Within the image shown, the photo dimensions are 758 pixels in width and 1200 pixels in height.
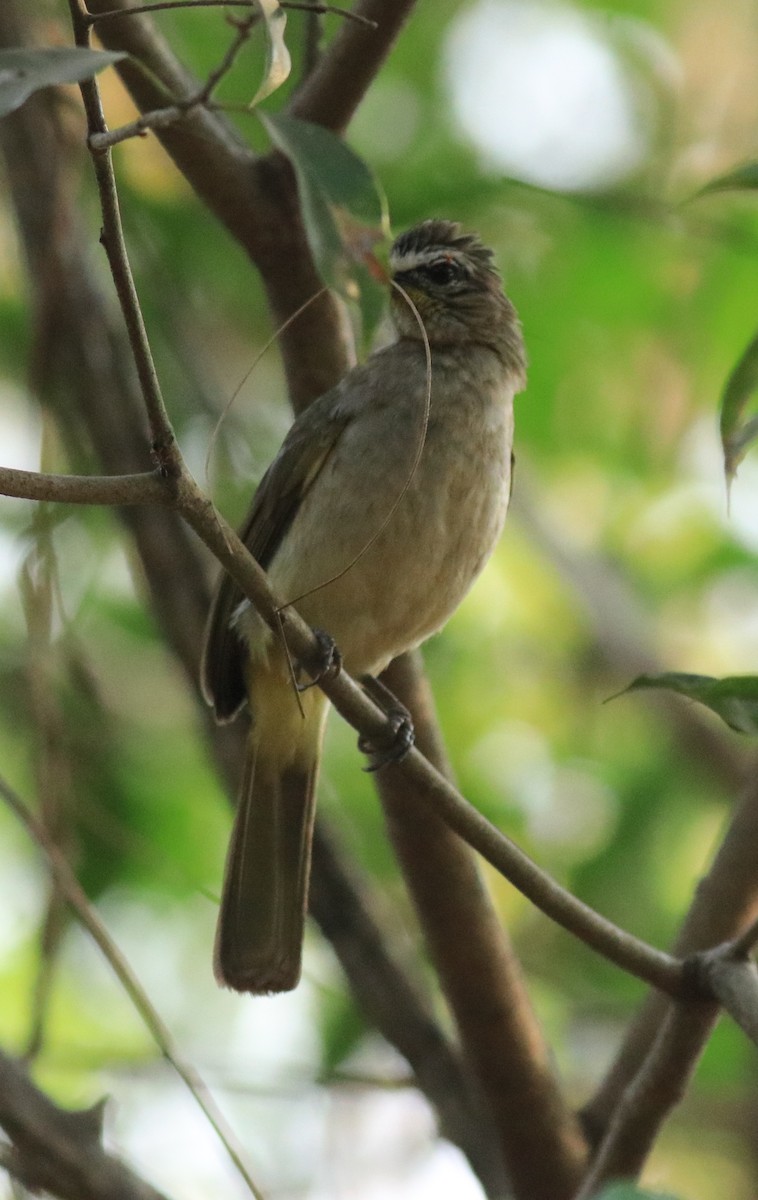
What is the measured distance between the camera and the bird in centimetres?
365

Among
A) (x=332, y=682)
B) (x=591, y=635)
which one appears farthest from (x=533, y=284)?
(x=332, y=682)

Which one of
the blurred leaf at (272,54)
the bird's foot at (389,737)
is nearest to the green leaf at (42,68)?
the blurred leaf at (272,54)

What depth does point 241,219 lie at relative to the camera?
3.45 metres

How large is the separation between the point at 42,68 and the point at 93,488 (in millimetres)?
576

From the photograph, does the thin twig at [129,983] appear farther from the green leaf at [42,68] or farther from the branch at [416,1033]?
the green leaf at [42,68]

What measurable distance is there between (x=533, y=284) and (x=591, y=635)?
137 centimetres

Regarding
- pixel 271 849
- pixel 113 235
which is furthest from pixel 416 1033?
pixel 113 235

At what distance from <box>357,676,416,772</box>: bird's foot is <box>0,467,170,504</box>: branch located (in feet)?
2.93

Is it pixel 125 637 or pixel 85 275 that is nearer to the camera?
pixel 85 275

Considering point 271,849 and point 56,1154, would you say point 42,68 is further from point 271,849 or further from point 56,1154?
point 271,849

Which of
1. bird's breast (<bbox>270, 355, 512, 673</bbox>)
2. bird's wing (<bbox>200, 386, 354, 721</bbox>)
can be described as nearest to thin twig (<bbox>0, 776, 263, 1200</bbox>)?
bird's wing (<bbox>200, 386, 354, 721</bbox>)

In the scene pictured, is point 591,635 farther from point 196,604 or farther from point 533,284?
point 196,604

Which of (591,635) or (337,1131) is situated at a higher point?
(591,635)

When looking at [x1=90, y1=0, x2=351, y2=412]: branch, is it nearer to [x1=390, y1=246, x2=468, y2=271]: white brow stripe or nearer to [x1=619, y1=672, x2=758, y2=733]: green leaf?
[x1=390, y1=246, x2=468, y2=271]: white brow stripe
